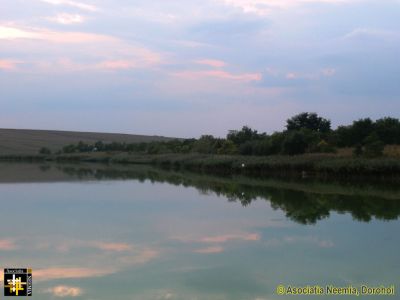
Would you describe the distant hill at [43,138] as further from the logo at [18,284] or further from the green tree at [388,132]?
the logo at [18,284]

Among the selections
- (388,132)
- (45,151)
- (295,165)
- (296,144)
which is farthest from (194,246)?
(45,151)

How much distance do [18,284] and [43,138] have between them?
85.2m

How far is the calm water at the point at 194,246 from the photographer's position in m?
6.09

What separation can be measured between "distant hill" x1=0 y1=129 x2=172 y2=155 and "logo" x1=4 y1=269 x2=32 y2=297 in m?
68.4

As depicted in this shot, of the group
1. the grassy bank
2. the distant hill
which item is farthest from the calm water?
the distant hill

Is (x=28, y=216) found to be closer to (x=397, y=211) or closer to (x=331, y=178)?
(x=397, y=211)

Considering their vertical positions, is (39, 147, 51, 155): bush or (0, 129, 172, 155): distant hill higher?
(0, 129, 172, 155): distant hill

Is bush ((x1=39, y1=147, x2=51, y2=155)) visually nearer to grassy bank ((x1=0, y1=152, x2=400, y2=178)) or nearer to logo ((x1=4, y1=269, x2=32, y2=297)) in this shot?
grassy bank ((x1=0, y1=152, x2=400, y2=178))

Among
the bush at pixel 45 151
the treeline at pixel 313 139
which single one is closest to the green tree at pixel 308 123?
the treeline at pixel 313 139

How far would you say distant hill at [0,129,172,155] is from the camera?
76.0 m

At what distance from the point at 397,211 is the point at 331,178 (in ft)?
46.0

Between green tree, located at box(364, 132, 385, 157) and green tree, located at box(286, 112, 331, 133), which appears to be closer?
green tree, located at box(364, 132, 385, 157)

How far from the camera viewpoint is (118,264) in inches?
278

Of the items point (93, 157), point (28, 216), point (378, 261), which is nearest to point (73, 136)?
point (93, 157)
